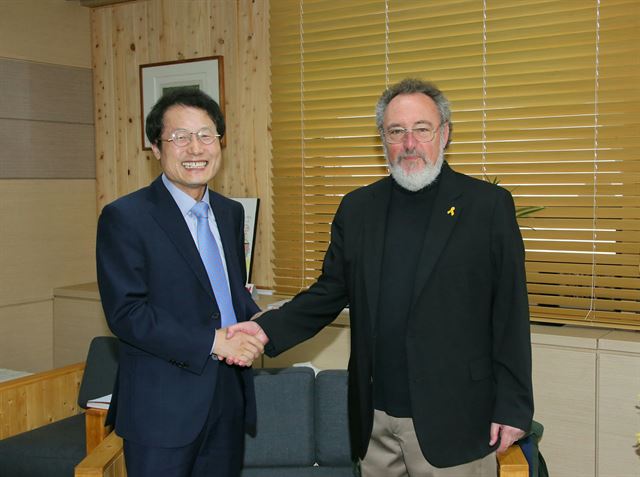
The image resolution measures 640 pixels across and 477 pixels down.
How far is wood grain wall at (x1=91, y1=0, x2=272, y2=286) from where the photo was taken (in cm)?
443

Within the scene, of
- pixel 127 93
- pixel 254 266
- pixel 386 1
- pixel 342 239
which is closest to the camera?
pixel 342 239

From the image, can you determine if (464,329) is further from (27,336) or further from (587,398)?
(27,336)

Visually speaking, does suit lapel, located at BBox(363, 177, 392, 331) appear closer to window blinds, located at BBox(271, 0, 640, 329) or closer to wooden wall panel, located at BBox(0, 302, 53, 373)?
window blinds, located at BBox(271, 0, 640, 329)

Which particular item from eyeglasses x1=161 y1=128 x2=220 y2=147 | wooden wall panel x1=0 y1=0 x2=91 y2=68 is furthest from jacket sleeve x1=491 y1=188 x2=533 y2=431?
wooden wall panel x1=0 y1=0 x2=91 y2=68

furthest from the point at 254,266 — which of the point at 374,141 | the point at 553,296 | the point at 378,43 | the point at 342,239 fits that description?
the point at 342,239

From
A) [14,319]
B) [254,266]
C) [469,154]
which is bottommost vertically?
[14,319]

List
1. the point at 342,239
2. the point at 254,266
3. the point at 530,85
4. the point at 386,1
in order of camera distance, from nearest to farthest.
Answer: the point at 342,239, the point at 530,85, the point at 386,1, the point at 254,266

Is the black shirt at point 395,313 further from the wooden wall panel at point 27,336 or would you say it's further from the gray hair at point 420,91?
the wooden wall panel at point 27,336

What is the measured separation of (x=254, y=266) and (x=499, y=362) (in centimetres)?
252

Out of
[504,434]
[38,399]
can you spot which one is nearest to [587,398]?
[504,434]

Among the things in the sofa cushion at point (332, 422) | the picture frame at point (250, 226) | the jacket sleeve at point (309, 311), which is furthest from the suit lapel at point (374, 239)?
the picture frame at point (250, 226)

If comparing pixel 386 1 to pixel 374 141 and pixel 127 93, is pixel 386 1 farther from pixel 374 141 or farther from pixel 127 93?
pixel 127 93

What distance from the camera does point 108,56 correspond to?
16.5 feet

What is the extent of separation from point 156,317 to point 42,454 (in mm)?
1634
